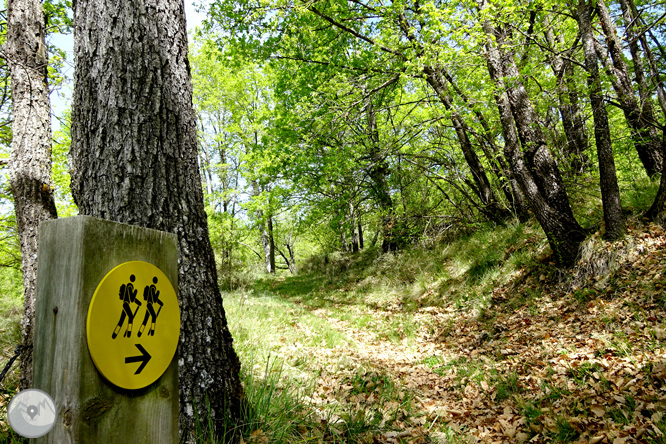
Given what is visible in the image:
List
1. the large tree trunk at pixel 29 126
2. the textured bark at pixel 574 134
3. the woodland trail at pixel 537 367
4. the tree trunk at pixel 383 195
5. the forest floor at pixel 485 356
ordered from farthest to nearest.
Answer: the tree trunk at pixel 383 195
the textured bark at pixel 574 134
the large tree trunk at pixel 29 126
the woodland trail at pixel 537 367
the forest floor at pixel 485 356

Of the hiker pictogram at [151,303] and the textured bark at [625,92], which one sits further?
the textured bark at [625,92]

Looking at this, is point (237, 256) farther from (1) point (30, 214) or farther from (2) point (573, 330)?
(2) point (573, 330)

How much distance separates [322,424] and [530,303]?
184 inches

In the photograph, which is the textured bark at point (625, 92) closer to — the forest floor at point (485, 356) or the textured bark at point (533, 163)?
the textured bark at point (533, 163)

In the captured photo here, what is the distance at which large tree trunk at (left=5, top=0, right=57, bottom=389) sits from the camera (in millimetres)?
4059

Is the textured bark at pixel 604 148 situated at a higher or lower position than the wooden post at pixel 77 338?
higher

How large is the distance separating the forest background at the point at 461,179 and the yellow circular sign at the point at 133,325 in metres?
1.41

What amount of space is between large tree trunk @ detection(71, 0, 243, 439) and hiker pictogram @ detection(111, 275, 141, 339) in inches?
38.6

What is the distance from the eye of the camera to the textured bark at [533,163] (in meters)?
5.98

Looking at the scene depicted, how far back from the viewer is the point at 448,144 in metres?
10.3

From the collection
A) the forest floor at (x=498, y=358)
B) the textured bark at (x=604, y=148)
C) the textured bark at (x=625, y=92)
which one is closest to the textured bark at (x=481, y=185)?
the forest floor at (x=498, y=358)

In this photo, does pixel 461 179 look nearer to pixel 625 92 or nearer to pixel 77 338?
pixel 625 92

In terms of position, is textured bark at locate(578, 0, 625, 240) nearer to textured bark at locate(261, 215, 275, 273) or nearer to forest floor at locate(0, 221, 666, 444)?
forest floor at locate(0, 221, 666, 444)

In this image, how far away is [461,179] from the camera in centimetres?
951
